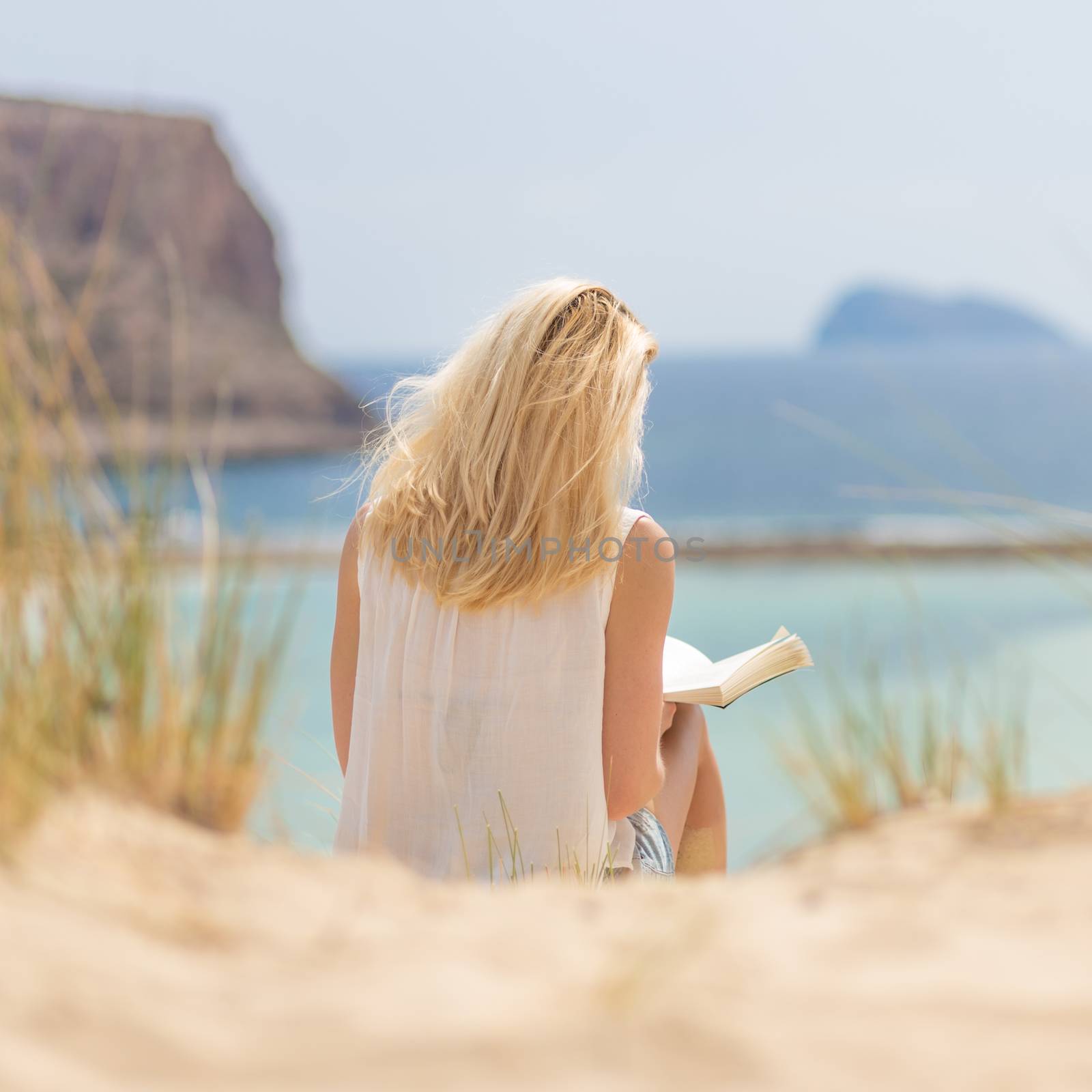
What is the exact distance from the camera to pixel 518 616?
1415mm

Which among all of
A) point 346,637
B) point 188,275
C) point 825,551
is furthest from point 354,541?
point 188,275

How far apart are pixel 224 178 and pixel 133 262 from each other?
23.3 feet

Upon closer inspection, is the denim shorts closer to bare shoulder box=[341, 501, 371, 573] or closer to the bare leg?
the bare leg

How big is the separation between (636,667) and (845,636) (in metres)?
5.68

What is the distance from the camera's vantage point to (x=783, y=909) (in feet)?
2.58

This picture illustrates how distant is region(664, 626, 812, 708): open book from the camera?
1.65 m

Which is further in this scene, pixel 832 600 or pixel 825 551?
pixel 825 551

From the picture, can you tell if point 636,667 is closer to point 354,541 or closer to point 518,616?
point 518,616

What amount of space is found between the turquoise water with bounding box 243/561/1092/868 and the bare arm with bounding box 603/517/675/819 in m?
0.48

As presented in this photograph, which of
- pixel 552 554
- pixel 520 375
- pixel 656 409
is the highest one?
pixel 520 375

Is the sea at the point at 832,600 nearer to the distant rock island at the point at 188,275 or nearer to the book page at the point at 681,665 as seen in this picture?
the book page at the point at 681,665

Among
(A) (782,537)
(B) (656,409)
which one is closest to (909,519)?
(A) (782,537)

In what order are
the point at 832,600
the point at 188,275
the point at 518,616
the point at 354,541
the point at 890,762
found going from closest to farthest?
the point at 890,762 < the point at 518,616 < the point at 354,541 < the point at 832,600 < the point at 188,275

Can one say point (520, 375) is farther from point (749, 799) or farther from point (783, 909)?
point (749, 799)
